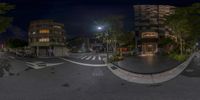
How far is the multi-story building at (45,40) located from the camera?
11359 mm

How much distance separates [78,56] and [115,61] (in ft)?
10.3

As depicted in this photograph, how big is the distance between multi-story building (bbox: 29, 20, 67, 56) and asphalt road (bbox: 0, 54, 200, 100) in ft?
4.41

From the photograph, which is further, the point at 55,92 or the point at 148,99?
the point at 55,92

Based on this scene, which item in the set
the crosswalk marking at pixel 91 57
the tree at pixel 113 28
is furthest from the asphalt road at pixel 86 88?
the tree at pixel 113 28

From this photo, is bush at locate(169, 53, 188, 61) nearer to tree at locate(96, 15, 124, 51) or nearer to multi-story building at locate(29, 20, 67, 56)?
tree at locate(96, 15, 124, 51)

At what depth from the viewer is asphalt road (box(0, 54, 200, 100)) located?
312 inches

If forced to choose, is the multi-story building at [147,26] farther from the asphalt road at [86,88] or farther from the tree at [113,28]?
the asphalt road at [86,88]

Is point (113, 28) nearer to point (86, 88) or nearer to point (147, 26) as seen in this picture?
point (147, 26)

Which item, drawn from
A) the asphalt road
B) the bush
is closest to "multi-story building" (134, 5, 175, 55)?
the bush

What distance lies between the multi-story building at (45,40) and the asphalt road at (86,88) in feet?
4.41

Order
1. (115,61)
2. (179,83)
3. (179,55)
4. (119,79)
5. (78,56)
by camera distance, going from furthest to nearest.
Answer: (179,55), (115,61), (78,56), (119,79), (179,83)

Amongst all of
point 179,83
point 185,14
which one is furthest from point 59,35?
point 185,14

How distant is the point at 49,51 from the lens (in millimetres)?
11570

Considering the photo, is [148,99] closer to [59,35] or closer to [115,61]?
[59,35]
